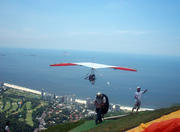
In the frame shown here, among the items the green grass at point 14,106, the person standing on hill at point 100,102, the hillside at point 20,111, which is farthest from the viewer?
the green grass at point 14,106

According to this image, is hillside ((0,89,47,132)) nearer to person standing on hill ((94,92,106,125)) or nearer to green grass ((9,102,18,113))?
green grass ((9,102,18,113))

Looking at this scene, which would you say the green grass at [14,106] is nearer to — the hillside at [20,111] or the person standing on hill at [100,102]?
the hillside at [20,111]

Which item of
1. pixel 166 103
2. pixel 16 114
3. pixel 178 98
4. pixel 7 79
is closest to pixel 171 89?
pixel 178 98

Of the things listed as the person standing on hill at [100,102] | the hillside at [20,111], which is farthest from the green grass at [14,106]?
the person standing on hill at [100,102]

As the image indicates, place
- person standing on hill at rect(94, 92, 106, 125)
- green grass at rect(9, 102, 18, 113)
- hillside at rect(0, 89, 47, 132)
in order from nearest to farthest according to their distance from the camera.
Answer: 1. person standing on hill at rect(94, 92, 106, 125)
2. hillside at rect(0, 89, 47, 132)
3. green grass at rect(9, 102, 18, 113)

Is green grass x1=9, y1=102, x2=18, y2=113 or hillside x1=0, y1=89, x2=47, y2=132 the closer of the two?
hillside x1=0, y1=89, x2=47, y2=132

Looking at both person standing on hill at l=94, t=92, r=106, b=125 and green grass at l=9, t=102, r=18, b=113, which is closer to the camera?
person standing on hill at l=94, t=92, r=106, b=125

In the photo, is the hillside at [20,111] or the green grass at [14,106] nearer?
the hillside at [20,111]

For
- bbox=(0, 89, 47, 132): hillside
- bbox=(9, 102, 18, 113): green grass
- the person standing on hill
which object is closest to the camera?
the person standing on hill

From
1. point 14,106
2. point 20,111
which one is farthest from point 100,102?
point 14,106

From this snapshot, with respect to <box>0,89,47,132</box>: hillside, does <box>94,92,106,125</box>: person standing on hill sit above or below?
above

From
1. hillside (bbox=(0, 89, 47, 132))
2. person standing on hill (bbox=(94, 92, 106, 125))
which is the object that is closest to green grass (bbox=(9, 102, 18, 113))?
hillside (bbox=(0, 89, 47, 132))

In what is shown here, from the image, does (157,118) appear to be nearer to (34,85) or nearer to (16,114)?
(16,114)
